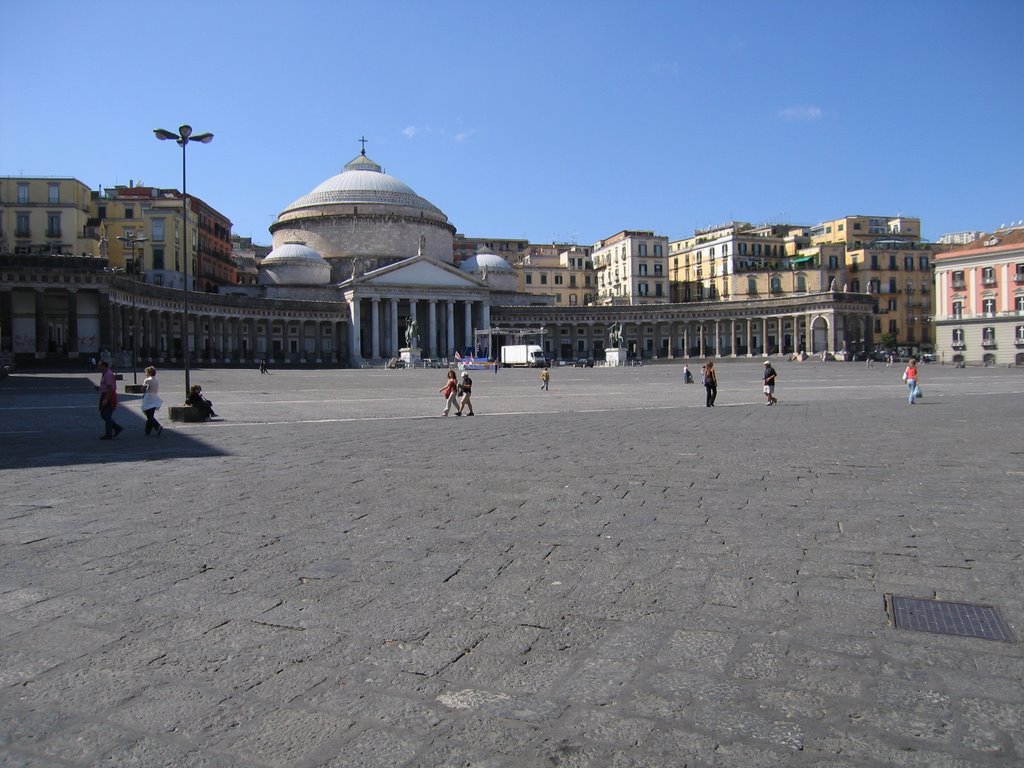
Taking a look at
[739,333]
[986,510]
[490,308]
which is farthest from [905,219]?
[986,510]

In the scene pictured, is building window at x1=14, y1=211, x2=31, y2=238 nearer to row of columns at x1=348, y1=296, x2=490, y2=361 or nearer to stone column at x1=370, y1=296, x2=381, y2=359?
row of columns at x1=348, y1=296, x2=490, y2=361

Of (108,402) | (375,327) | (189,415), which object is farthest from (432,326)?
(108,402)

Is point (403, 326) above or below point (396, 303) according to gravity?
below

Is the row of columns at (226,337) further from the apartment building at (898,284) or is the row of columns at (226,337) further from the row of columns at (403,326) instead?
the apartment building at (898,284)

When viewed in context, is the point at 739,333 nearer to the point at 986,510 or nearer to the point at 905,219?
the point at 905,219

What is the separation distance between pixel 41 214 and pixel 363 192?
3802cm

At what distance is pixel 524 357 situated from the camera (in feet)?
237

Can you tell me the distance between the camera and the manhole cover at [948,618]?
4.26 meters

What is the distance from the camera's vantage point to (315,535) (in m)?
6.48

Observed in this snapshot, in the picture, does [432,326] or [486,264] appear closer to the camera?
[432,326]

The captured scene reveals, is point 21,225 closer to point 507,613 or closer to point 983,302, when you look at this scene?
point 507,613

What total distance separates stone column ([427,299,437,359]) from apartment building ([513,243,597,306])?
21.0 m

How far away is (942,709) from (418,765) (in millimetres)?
2234

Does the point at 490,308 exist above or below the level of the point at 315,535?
above
